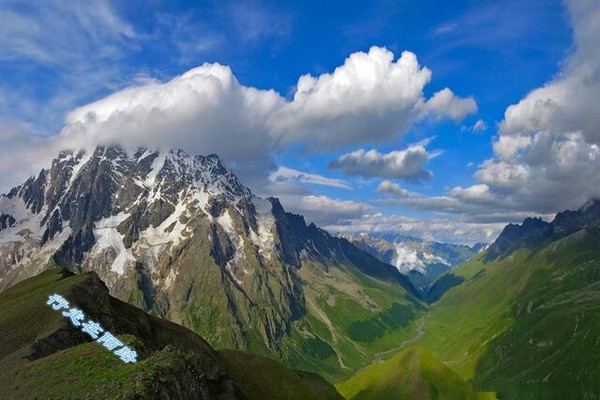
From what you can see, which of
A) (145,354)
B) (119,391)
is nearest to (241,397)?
(145,354)

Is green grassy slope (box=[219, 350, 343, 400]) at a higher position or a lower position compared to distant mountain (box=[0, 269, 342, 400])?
lower

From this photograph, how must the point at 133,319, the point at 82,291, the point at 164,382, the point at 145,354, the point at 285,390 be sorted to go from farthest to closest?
the point at 285,390 < the point at 133,319 < the point at 82,291 < the point at 145,354 < the point at 164,382

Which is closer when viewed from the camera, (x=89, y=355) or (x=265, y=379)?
(x=89, y=355)

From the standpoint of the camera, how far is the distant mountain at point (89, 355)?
6006 cm

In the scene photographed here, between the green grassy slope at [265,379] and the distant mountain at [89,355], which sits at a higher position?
the distant mountain at [89,355]

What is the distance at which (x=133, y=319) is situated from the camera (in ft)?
429

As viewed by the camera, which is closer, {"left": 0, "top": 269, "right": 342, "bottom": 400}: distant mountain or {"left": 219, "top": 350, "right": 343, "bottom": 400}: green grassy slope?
{"left": 0, "top": 269, "right": 342, "bottom": 400}: distant mountain

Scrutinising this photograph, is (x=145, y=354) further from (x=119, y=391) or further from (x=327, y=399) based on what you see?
(x=327, y=399)

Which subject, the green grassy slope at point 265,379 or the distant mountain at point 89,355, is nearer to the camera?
the distant mountain at point 89,355

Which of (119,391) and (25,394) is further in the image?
(25,394)

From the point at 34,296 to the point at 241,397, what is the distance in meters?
56.7

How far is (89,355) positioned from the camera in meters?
71.1

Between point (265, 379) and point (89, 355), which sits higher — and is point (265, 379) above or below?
below

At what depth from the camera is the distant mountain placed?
6006cm
